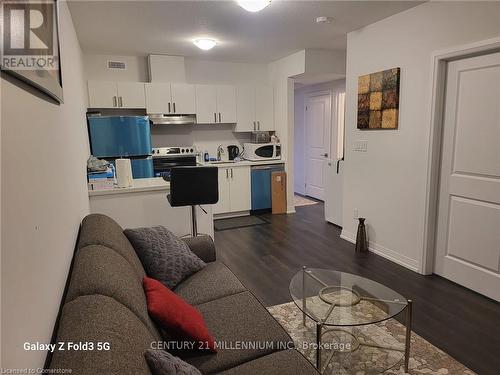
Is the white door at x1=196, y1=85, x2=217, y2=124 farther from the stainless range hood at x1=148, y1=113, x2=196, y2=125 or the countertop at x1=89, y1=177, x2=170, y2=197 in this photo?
the countertop at x1=89, y1=177, x2=170, y2=197

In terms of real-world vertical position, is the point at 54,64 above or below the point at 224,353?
above

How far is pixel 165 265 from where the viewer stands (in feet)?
6.93

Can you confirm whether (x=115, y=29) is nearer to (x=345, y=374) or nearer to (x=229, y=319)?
(x=229, y=319)

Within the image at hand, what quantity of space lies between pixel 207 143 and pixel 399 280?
3.78 meters

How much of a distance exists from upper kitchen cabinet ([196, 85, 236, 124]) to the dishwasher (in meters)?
0.97

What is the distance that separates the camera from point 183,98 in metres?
5.18

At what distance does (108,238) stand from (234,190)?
3.60 m

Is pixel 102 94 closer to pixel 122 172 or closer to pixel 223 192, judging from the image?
pixel 122 172

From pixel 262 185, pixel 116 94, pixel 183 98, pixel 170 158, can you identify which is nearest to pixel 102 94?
pixel 116 94

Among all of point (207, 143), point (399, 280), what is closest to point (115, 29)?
point (207, 143)

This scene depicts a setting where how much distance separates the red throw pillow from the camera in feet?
4.77

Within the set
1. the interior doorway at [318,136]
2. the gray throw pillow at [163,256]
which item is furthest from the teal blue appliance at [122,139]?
the interior doorway at [318,136]

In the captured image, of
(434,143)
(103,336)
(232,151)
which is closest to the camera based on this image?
(103,336)

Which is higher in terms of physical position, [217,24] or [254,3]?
[217,24]
